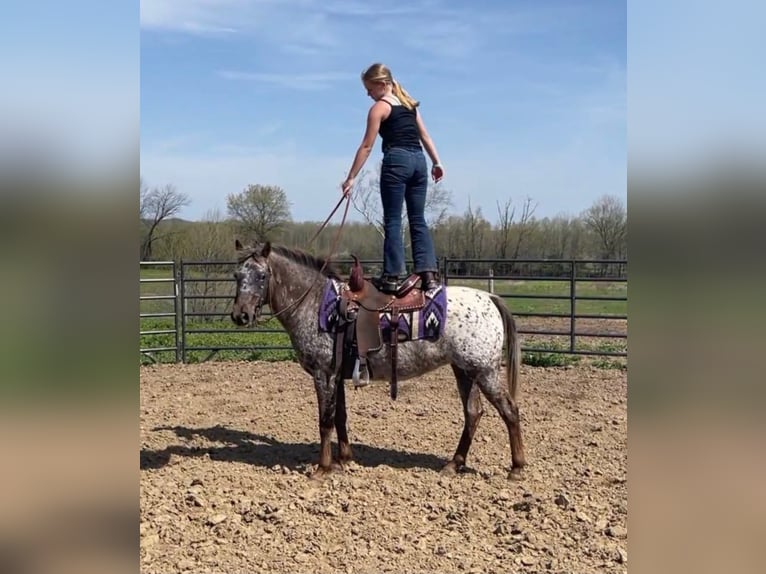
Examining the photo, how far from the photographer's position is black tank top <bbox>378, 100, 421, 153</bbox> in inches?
173

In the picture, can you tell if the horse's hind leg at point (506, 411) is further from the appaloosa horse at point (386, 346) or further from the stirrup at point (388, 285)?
the stirrup at point (388, 285)

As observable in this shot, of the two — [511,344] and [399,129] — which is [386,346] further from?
[399,129]

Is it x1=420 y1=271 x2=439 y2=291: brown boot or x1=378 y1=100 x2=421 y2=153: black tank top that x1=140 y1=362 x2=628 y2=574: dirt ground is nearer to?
x1=420 y1=271 x2=439 y2=291: brown boot

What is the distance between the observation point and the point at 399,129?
4.43m

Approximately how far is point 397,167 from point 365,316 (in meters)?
1.14

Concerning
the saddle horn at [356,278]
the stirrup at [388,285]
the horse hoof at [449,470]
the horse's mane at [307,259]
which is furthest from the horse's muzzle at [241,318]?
the horse hoof at [449,470]

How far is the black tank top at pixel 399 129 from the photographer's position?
173 inches

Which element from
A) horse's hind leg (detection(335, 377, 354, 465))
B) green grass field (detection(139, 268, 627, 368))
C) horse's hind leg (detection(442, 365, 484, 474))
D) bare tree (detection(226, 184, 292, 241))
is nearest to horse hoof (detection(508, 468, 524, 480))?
horse's hind leg (detection(442, 365, 484, 474))

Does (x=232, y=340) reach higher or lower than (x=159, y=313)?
lower

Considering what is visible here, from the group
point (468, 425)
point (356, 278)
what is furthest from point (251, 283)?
point (468, 425)

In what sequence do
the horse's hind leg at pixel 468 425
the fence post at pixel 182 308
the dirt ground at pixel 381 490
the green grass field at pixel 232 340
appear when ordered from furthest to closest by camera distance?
1. the fence post at pixel 182 308
2. the green grass field at pixel 232 340
3. the horse's hind leg at pixel 468 425
4. the dirt ground at pixel 381 490
